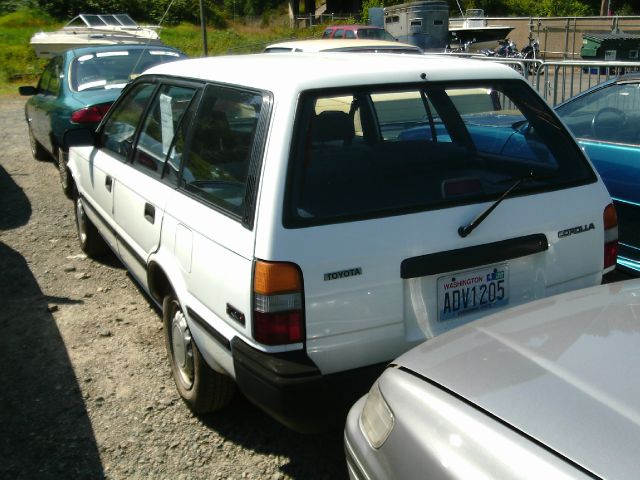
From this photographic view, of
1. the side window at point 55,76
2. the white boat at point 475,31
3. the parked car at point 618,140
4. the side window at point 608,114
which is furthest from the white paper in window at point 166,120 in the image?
the white boat at point 475,31

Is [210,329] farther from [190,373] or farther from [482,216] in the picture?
[482,216]

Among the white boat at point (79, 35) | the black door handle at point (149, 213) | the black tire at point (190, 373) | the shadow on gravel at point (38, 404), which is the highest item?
the white boat at point (79, 35)

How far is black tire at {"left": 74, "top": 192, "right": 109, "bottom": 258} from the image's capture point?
5.55 metres

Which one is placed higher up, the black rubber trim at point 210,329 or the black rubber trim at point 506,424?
the black rubber trim at point 506,424

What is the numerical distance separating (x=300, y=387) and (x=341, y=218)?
2.14 feet

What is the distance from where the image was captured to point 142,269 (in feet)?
12.4

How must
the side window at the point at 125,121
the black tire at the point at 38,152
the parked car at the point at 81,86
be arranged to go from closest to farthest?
the side window at the point at 125,121 → the parked car at the point at 81,86 → the black tire at the point at 38,152

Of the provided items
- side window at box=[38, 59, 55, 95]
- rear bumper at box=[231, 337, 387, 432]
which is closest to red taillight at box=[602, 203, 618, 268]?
rear bumper at box=[231, 337, 387, 432]

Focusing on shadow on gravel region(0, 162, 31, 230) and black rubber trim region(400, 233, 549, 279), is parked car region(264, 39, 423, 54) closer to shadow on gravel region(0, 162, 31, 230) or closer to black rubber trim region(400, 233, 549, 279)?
shadow on gravel region(0, 162, 31, 230)

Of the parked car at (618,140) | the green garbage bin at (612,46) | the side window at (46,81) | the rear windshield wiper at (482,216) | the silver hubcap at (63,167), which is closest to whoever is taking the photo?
the rear windshield wiper at (482,216)

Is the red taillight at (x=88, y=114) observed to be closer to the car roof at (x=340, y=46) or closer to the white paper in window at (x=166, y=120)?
the car roof at (x=340, y=46)

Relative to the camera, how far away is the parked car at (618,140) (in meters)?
4.48

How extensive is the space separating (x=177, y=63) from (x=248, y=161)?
146 centimetres

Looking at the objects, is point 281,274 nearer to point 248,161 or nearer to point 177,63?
point 248,161
